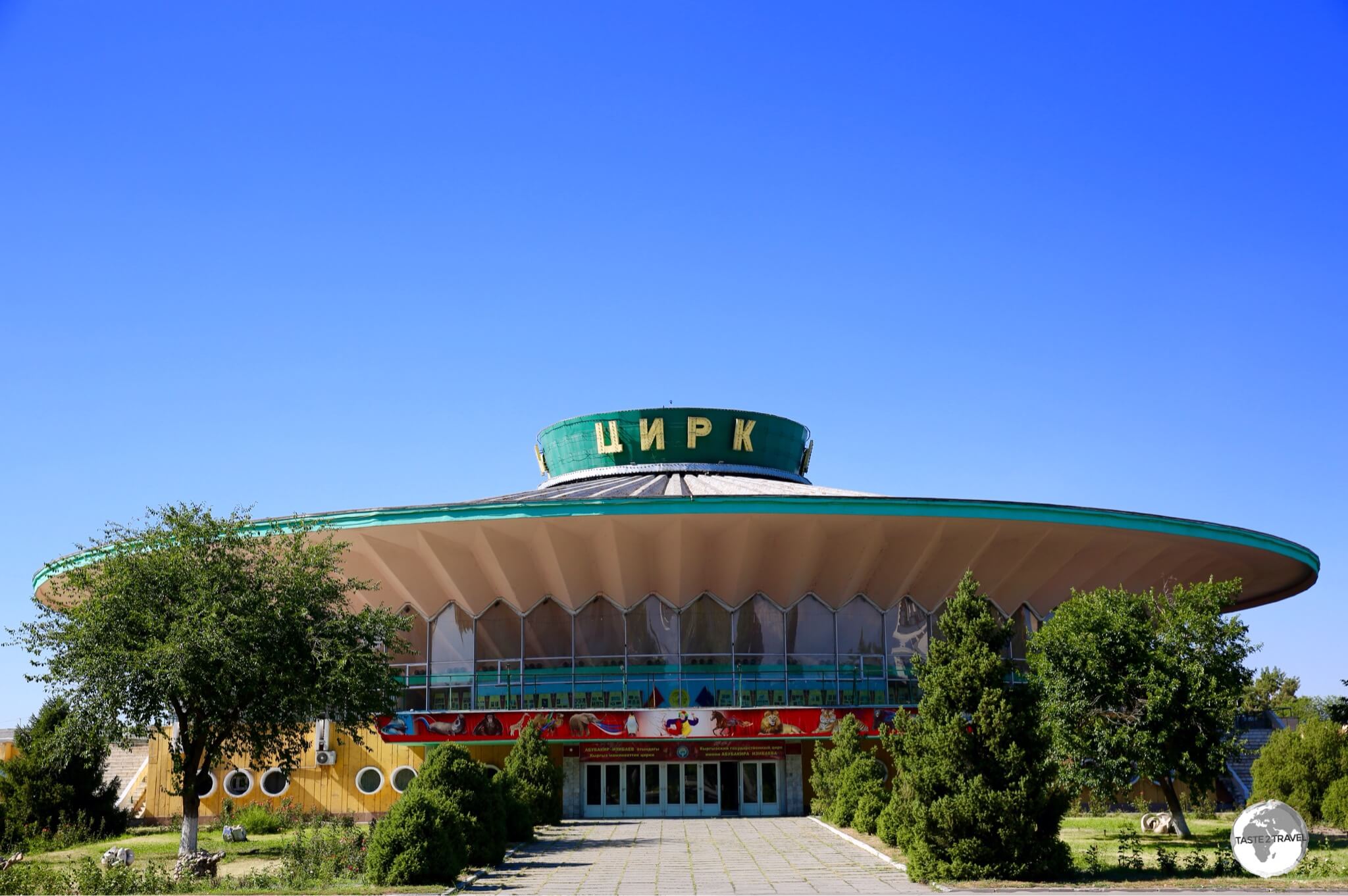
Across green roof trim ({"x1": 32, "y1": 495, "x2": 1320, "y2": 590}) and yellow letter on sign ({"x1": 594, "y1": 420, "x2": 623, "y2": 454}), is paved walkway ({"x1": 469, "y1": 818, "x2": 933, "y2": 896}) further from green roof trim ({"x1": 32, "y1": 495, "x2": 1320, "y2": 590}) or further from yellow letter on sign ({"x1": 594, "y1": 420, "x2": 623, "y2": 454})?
yellow letter on sign ({"x1": 594, "y1": 420, "x2": 623, "y2": 454})

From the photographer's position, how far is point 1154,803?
48.2 m

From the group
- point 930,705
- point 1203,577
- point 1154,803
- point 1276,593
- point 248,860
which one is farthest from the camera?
point 1276,593

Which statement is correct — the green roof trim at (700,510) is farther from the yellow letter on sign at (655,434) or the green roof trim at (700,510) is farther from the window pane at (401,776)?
the yellow letter on sign at (655,434)

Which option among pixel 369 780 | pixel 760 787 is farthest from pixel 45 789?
pixel 760 787

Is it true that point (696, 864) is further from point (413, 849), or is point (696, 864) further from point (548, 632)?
point (548, 632)

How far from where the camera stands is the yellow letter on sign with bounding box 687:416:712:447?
182ft

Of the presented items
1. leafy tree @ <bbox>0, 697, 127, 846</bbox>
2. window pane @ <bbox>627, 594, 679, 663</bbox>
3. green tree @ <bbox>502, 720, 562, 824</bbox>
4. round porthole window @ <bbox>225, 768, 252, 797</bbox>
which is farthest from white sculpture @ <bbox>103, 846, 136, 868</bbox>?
window pane @ <bbox>627, 594, 679, 663</bbox>

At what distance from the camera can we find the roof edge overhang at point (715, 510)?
42.0m

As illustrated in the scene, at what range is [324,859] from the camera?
2522cm

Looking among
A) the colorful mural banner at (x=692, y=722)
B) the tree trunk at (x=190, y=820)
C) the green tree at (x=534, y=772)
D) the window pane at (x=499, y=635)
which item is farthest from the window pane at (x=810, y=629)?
the tree trunk at (x=190, y=820)

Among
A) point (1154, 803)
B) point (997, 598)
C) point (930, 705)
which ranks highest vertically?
point (997, 598)

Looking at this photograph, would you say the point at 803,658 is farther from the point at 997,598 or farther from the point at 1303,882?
the point at 1303,882

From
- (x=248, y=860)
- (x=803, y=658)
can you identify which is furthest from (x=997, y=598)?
(x=248, y=860)

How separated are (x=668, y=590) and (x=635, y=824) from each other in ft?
30.1
